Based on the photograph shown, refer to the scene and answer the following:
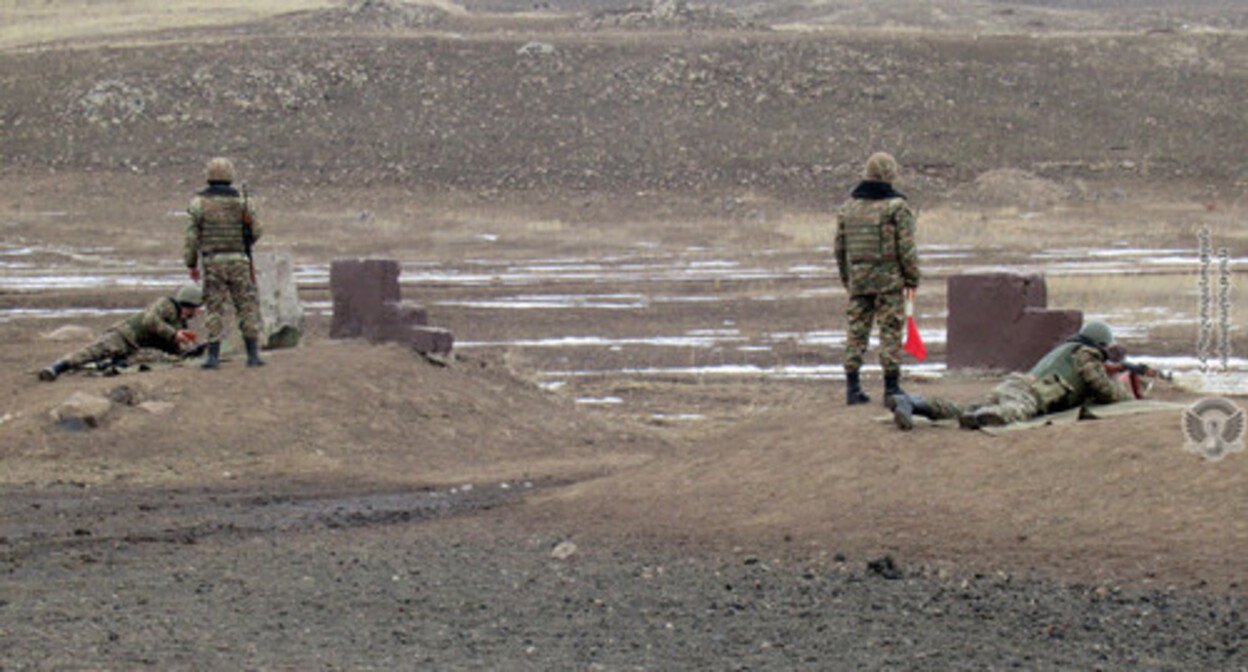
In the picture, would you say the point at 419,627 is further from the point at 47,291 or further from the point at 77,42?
the point at 77,42

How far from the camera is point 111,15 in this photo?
77688 mm

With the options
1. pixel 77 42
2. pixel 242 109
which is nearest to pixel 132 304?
pixel 242 109

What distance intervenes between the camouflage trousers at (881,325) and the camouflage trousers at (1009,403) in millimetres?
1100

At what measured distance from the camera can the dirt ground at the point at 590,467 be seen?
8.21 meters

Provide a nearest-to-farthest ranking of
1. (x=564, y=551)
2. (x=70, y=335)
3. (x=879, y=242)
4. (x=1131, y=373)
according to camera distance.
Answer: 1. (x=564, y=551)
2. (x=1131, y=373)
3. (x=879, y=242)
4. (x=70, y=335)

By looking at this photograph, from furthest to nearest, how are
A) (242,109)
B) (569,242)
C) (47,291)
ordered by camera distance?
(242,109) → (569,242) → (47,291)

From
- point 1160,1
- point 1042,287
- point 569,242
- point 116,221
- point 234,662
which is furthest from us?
point 1160,1

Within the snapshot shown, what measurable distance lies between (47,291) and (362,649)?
23.2 meters

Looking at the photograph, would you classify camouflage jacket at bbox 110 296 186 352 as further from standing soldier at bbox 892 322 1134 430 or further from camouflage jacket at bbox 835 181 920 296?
standing soldier at bbox 892 322 1134 430

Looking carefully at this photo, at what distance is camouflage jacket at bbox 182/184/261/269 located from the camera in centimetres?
1550

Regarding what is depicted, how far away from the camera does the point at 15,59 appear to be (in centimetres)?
6028

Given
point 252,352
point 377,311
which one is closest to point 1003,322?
point 377,311

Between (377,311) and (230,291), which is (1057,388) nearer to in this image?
(230,291)

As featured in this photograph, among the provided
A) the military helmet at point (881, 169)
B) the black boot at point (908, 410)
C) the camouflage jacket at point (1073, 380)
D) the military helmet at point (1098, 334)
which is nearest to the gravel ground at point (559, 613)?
the black boot at point (908, 410)
